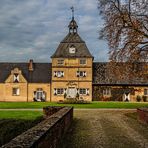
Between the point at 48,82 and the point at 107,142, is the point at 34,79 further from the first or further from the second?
the point at 107,142

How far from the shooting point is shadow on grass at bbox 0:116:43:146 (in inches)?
739

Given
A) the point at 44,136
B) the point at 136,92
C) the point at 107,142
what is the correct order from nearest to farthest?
1. the point at 44,136
2. the point at 107,142
3. the point at 136,92

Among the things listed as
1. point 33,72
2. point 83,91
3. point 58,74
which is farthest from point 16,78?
point 83,91

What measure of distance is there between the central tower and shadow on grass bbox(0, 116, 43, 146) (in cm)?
4046

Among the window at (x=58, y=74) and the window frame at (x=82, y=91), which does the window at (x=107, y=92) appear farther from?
the window at (x=58, y=74)

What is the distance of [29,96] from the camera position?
63.2 metres

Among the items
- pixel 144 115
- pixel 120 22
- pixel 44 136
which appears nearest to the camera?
pixel 44 136

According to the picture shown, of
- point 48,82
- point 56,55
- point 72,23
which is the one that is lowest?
point 48,82

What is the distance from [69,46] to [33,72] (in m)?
7.53

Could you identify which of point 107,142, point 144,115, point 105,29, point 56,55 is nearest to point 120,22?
point 105,29

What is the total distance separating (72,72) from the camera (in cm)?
A: 6303

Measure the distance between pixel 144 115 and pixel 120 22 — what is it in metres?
10.4

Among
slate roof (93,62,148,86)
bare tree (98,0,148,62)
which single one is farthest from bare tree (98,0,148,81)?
slate roof (93,62,148,86)

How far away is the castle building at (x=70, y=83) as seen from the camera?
62625 millimetres
